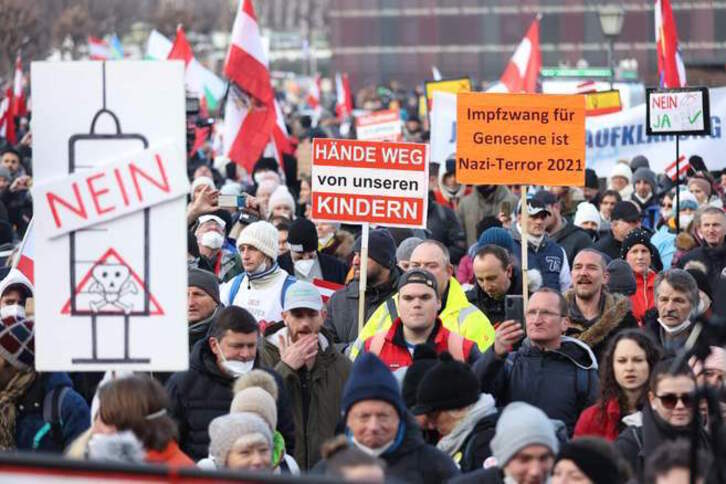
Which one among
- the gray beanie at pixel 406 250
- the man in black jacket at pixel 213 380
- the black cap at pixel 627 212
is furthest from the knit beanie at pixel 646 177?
the man in black jacket at pixel 213 380

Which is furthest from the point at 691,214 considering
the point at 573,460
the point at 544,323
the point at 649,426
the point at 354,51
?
the point at 354,51

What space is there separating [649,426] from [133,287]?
215cm

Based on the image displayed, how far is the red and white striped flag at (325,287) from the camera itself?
12531 millimetres

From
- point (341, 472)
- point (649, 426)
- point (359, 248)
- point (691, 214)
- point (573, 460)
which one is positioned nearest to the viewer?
point (341, 472)

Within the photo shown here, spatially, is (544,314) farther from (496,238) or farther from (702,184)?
(702,184)

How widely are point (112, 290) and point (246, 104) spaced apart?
12.8 m

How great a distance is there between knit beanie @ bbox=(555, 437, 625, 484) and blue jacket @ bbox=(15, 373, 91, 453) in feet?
7.50

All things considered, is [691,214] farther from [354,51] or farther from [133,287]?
[354,51]

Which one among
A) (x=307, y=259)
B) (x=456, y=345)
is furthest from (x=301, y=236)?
(x=456, y=345)

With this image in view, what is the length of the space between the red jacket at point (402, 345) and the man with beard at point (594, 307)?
33.0 inches

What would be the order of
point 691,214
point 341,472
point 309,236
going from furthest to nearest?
point 691,214
point 309,236
point 341,472

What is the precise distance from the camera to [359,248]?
1227cm

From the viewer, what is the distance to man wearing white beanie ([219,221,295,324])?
37.4 feet

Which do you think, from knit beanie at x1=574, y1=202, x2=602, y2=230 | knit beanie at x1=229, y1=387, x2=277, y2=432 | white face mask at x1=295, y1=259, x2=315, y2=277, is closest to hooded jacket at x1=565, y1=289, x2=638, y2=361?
knit beanie at x1=229, y1=387, x2=277, y2=432
